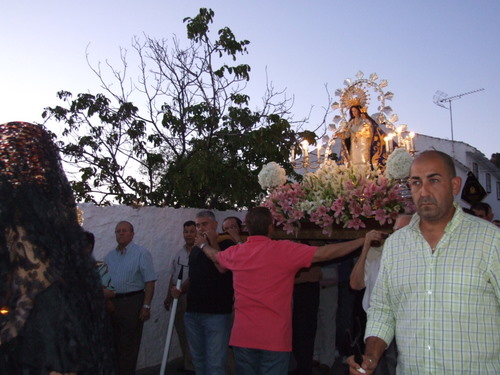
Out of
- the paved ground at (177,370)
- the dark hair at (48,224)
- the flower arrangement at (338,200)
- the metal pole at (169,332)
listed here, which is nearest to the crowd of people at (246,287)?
the dark hair at (48,224)

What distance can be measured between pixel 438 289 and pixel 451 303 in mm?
94

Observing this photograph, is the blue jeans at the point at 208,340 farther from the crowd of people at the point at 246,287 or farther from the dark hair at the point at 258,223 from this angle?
the dark hair at the point at 258,223

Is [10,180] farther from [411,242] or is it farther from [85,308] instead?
[411,242]

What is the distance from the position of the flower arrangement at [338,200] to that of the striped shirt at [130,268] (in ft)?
6.35

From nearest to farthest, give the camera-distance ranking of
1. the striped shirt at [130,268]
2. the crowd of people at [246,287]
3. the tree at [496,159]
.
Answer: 1. the crowd of people at [246,287]
2. the striped shirt at [130,268]
3. the tree at [496,159]

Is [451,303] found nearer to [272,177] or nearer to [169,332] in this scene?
[272,177]

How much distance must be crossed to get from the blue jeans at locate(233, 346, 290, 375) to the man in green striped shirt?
1.49 m

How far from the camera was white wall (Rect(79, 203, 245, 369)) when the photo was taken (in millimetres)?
7322

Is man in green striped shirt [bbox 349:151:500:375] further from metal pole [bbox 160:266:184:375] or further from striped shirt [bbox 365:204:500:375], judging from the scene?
metal pole [bbox 160:266:184:375]

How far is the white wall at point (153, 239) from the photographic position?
7.32m

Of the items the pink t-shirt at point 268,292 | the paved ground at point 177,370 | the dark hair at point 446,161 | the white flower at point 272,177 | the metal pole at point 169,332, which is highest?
the white flower at point 272,177

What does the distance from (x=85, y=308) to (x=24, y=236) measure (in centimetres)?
28

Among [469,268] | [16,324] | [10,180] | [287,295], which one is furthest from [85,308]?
[287,295]

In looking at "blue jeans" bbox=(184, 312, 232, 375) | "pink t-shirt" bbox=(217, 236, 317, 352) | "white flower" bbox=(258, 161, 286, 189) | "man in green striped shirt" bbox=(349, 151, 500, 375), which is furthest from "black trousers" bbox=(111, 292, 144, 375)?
"man in green striped shirt" bbox=(349, 151, 500, 375)
